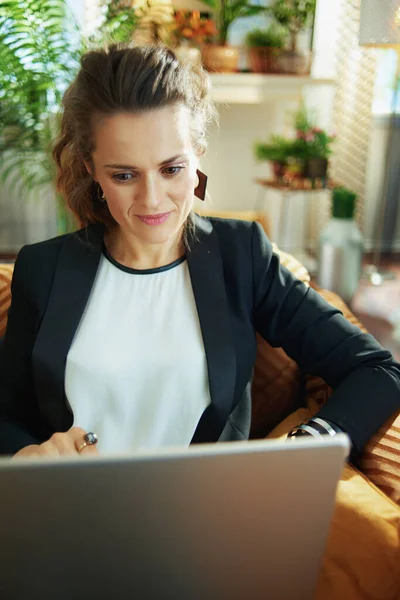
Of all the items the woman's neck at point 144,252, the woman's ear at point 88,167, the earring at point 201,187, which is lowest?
the woman's neck at point 144,252

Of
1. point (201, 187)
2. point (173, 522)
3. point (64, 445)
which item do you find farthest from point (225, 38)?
point (173, 522)

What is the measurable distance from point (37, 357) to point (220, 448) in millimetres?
668

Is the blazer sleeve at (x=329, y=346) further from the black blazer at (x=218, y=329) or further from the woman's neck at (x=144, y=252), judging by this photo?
the woman's neck at (x=144, y=252)

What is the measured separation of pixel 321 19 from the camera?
3992 millimetres

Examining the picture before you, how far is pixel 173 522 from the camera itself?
563 millimetres

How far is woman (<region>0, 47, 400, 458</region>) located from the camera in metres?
1.07

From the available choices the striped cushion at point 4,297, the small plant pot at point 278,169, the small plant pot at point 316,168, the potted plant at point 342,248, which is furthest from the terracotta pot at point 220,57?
the striped cushion at point 4,297

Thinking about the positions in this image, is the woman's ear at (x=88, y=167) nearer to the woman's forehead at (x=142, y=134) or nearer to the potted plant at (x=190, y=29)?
the woman's forehead at (x=142, y=134)

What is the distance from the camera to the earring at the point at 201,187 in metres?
1.24

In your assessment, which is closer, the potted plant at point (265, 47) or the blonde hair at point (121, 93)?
the blonde hair at point (121, 93)

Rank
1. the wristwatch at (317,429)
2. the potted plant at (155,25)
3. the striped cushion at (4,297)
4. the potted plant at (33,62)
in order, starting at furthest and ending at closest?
the potted plant at (155,25)
the potted plant at (33,62)
the striped cushion at (4,297)
the wristwatch at (317,429)

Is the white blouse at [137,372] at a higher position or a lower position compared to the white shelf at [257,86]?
lower

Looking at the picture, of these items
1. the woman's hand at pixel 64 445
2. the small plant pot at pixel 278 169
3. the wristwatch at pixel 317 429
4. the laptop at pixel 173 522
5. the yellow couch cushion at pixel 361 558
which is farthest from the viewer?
the small plant pot at pixel 278 169

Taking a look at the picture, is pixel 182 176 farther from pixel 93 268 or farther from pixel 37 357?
pixel 37 357
